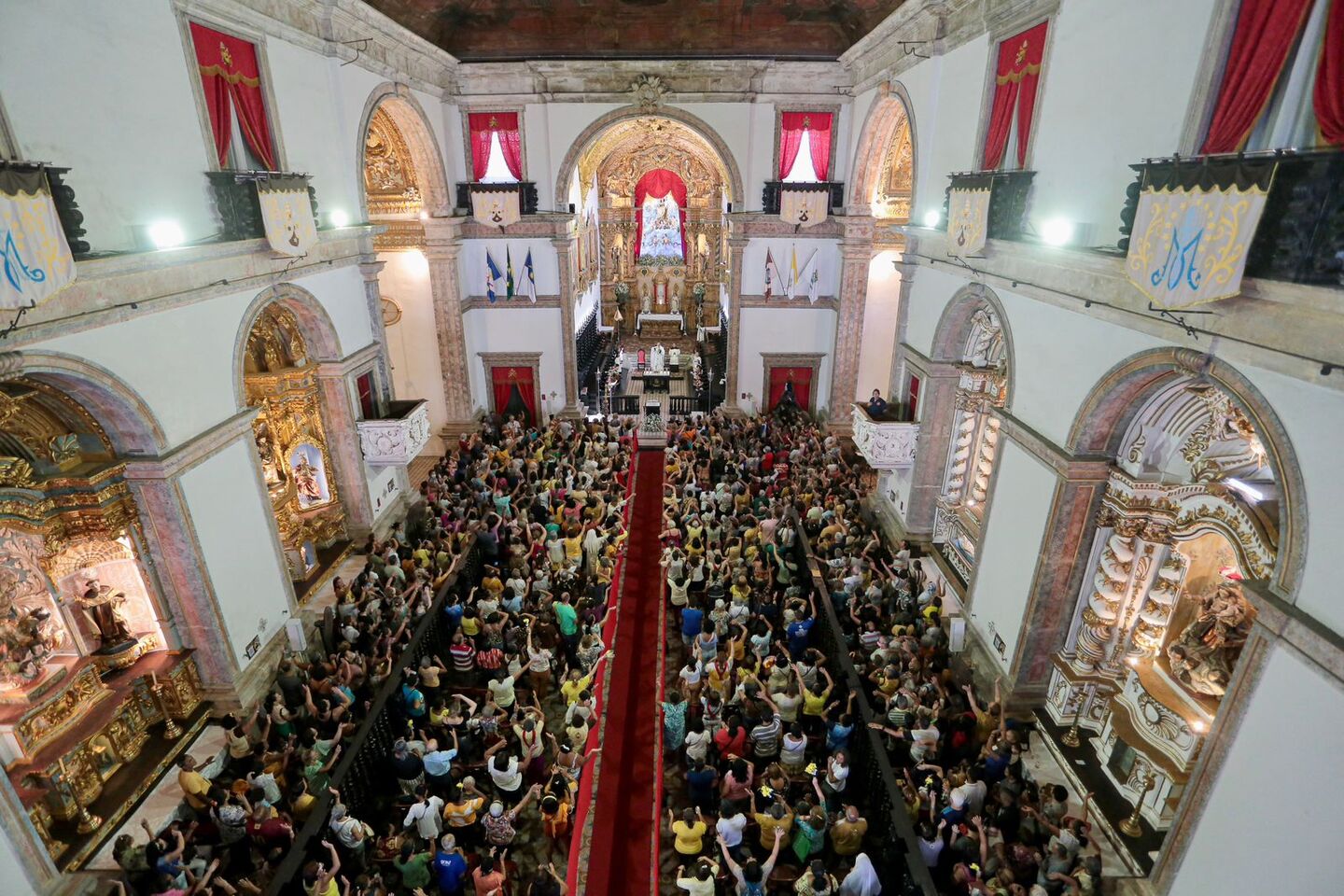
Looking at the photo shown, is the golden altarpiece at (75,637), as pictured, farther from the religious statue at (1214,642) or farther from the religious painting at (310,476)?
the religious statue at (1214,642)

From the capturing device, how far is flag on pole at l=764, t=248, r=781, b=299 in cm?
1867

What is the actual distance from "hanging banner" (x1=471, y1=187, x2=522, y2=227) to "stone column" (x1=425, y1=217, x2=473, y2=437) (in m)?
0.65

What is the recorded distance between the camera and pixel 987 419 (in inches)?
455

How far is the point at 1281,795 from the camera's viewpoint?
5062mm

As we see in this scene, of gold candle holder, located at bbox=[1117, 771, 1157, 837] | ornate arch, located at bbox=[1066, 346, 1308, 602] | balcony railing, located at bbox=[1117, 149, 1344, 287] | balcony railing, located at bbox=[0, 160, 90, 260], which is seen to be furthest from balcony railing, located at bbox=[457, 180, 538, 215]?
gold candle holder, located at bbox=[1117, 771, 1157, 837]

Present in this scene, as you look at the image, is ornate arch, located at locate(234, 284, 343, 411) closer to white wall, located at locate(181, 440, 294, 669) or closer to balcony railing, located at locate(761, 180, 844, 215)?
white wall, located at locate(181, 440, 294, 669)

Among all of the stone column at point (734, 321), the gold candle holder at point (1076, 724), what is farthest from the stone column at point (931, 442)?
the stone column at point (734, 321)

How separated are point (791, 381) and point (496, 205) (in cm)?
930

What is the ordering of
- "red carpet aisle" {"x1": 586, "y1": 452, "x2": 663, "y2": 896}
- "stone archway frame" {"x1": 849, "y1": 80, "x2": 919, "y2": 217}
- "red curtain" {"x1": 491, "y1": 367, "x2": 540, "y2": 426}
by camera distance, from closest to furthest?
"red carpet aisle" {"x1": 586, "y1": 452, "x2": 663, "y2": 896}, "stone archway frame" {"x1": 849, "y1": 80, "x2": 919, "y2": 217}, "red curtain" {"x1": 491, "y1": 367, "x2": 540, "y2": 426}

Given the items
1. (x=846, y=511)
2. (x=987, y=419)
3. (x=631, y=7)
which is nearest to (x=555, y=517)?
(x=846, y=511)

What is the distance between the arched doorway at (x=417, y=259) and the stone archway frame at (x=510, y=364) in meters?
1.08

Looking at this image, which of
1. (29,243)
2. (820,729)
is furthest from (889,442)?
(29,243)

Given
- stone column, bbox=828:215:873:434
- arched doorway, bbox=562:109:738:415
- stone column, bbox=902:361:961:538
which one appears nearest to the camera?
stone column, bbox=902:361:961:538

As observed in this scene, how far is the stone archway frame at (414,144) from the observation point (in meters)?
13.2
